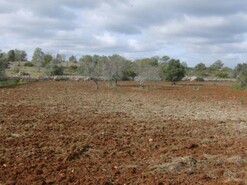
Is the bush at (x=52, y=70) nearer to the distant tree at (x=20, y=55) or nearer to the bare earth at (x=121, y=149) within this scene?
the distant tree at (x=20, y=55)

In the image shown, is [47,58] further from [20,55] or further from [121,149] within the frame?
[121,149]

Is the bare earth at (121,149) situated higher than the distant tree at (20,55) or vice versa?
the distant tree at (20,55)

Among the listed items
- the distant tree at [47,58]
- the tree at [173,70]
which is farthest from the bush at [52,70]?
the tree at [173,70]

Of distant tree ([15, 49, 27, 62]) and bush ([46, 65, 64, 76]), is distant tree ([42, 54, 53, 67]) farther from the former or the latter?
bush ([46, 65, 64, 76])

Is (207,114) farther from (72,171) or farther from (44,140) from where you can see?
(72,171)

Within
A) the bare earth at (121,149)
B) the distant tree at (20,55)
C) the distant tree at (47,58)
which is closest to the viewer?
the bare earth at (121,149)

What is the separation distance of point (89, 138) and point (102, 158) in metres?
2.61

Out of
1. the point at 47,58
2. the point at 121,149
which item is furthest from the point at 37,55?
the point at 121,149

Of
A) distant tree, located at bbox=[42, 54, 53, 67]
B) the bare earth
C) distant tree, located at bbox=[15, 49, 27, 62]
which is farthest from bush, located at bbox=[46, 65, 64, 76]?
the bare earth

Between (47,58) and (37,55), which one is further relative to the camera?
(37,55)

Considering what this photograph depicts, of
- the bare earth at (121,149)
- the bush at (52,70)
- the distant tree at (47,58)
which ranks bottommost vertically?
the bare earth at (121,149)

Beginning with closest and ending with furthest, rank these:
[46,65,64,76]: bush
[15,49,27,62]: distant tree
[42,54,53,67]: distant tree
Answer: [46,65,64,76]: bush < [42,54,53,67]: distant tree < [15,49,27,62]: distant tree

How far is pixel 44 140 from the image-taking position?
39.4 ft

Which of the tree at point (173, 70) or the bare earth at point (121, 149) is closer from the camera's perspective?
the bare earth at point (121, 149)
